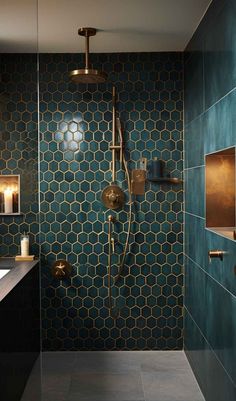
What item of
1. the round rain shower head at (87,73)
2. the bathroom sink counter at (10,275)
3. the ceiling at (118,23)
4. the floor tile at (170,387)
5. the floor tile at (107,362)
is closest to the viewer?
the bathroom sink counter at (10,275)

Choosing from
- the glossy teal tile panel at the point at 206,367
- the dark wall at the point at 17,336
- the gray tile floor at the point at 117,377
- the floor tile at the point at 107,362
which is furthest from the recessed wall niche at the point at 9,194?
the floor tile at the point at 107,362

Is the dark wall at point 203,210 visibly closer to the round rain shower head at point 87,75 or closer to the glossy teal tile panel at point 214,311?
the glossy teal tile panel at point 214,311

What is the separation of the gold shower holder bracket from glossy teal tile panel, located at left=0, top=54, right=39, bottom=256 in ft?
7.04

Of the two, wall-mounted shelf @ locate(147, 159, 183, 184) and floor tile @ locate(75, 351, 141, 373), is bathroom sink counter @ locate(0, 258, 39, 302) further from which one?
wall-mounted shelf @ locate(147, 159, 183, 184)

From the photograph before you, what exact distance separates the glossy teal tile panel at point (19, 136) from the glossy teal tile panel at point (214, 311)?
3.82ft

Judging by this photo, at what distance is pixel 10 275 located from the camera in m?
2.37

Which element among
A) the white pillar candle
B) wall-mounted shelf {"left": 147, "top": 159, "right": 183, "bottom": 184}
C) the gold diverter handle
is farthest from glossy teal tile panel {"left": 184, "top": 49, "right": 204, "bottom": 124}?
the white pillar candle

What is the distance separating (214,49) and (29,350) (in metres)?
2.11

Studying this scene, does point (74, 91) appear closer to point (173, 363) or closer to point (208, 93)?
point (208, 93)

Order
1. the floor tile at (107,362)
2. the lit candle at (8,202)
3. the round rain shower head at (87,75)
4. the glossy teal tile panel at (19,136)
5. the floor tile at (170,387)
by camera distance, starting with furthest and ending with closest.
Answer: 1. the floor tile at (107,362)
2. the round rain shower head at (87,75)
3. the floor tile at (170,387)
4. the lit candle at (8,202)
5. the glossy teal tile panel at (19,136)

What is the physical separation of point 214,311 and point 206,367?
1.59 feet

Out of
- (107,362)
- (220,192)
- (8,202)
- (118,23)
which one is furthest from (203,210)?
(8,202)

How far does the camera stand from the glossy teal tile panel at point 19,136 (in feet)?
5.09

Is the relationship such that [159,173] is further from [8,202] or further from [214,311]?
[8,202]
